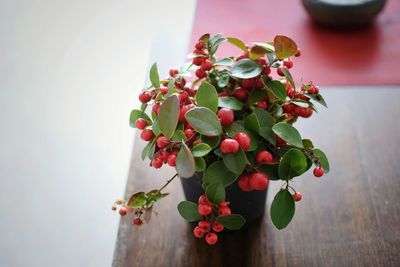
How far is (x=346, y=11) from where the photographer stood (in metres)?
0.95

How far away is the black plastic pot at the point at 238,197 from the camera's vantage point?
0.54 m

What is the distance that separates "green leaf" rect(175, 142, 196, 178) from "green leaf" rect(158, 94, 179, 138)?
24mm

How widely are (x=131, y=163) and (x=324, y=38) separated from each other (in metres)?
0.62

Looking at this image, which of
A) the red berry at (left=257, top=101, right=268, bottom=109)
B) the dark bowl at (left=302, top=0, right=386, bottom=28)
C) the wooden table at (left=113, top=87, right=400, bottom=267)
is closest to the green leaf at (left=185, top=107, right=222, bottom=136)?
the red berry at (left=257, top=101, right=268, bottom=109)

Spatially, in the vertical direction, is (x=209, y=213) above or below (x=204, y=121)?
below

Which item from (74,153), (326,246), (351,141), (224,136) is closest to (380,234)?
(326,246)

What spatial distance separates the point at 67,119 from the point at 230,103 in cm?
37

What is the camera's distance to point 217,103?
0.45m

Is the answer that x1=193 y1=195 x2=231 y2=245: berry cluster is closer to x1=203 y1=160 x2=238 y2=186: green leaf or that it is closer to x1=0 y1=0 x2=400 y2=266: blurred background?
x1=203 y1=160 x2=238 y2=186: green leaf

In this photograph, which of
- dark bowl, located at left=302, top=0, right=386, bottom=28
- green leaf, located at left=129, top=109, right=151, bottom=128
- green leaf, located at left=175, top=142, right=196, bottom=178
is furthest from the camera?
dark bowl, located at left=302, top=0, right=386, bottom=28

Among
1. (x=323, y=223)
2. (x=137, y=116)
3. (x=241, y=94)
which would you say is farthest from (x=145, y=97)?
(x=323, y=223)

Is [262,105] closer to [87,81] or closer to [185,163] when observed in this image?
[185,163]

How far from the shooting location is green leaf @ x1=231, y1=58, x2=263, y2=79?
483mm

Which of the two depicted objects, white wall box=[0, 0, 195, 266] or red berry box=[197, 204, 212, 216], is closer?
red berry box=[197, 204, 212, 216]
